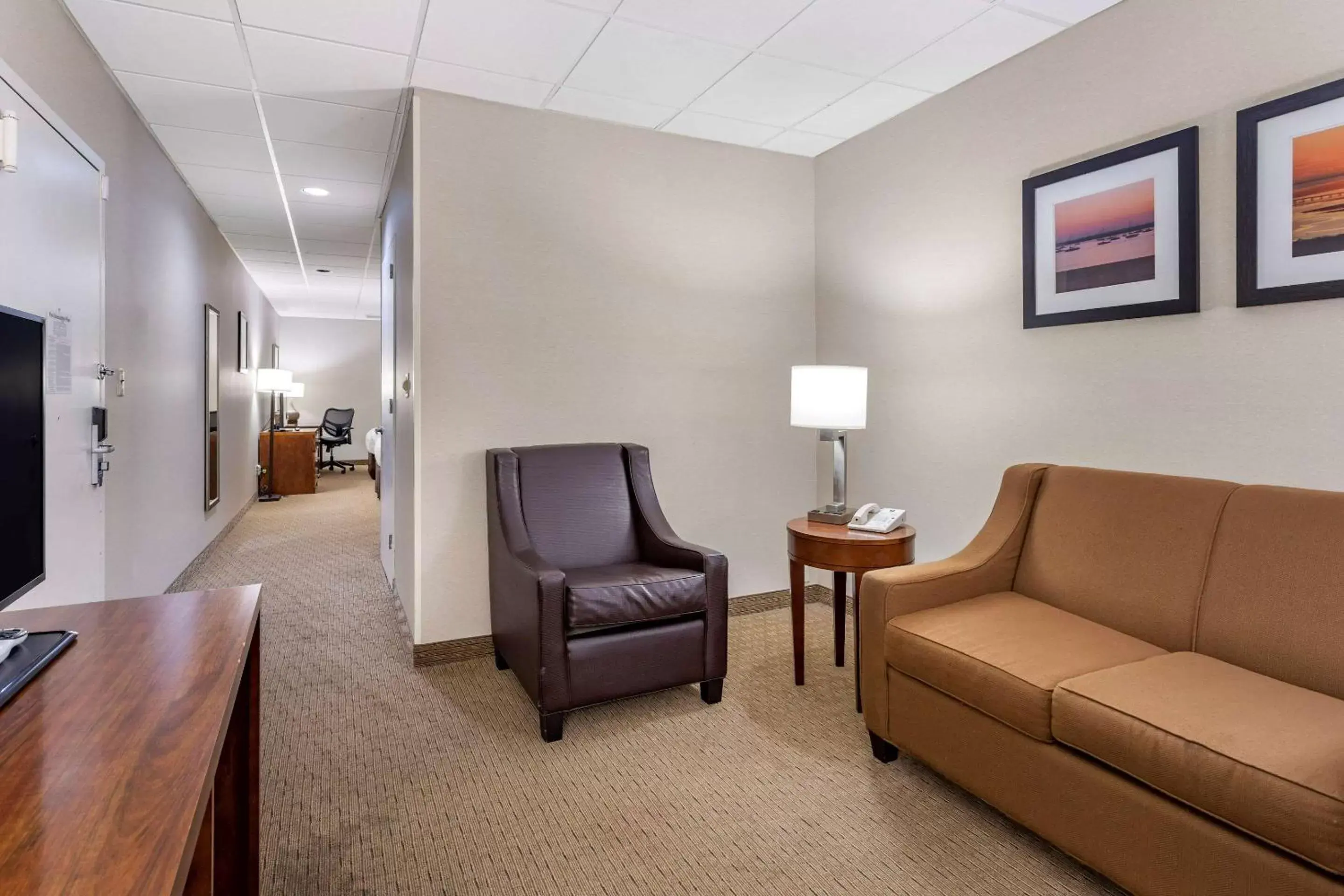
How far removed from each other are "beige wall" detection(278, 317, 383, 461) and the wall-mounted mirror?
577cm

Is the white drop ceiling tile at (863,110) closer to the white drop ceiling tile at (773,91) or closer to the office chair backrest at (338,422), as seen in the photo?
the white drop ceiling tile at (773,91)

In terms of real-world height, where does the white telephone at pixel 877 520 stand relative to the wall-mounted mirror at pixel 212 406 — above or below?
below

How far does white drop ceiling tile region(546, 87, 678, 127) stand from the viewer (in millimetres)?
2990

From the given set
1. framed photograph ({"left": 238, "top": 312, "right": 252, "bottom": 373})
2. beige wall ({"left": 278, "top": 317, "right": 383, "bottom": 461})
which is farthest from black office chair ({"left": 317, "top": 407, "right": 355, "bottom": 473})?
framed photograph ({"left": 238, "top": 312, "right": 252, "bottom": 373})

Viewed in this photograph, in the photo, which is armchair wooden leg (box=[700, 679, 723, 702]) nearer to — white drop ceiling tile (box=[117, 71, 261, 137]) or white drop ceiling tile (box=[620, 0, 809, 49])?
white drop ceiling tile (box=[620, 0, 809, 49])

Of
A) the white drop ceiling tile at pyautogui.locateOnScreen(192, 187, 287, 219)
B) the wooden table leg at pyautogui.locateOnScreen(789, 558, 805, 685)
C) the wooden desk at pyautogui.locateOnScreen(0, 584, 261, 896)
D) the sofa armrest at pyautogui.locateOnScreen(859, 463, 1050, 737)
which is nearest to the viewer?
the wooden desk at pyautogui.locateOnScreen(0, 584, 261, 896)

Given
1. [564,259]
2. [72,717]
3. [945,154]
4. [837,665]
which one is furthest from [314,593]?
[945,154]

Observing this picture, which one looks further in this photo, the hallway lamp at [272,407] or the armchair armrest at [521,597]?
the hallway lamp at [272,407]

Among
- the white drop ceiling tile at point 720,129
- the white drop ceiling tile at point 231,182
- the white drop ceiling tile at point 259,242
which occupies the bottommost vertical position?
the white drop ceiling tile at point 720,129

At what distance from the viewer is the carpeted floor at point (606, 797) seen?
1.67 m

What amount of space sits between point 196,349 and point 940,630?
4.66 meters

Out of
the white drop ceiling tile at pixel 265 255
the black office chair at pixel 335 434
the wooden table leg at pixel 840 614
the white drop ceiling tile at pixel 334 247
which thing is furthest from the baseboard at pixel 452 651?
the black office chair at pixel 335 434

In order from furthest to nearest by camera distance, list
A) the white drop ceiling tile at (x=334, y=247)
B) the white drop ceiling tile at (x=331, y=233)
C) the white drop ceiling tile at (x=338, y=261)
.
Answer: the white drop ceiling tile at (x=338, y=261), the white drop ceiling tile at (x=334, y=247), the white drop ceiling tile at (x=331, y=233)

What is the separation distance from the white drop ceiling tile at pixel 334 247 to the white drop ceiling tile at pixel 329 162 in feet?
5.18
